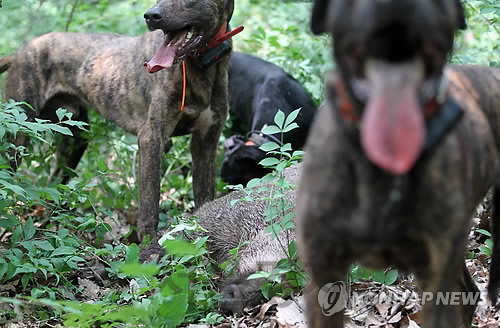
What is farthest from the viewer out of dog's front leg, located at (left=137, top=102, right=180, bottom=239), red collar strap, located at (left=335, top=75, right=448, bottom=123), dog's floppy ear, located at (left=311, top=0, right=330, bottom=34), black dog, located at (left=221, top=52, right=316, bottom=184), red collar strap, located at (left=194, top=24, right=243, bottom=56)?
black dog, located at (left=221, top=52, right=316, bottom=184)

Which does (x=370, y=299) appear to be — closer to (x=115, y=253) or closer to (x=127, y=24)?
(x=115, y=253)

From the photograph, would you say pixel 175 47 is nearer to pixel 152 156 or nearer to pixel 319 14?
pixel 152 156

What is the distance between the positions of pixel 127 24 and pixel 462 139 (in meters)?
8.34

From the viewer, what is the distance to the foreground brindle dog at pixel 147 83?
5.62 m

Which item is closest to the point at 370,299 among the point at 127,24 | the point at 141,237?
the point at 141,237

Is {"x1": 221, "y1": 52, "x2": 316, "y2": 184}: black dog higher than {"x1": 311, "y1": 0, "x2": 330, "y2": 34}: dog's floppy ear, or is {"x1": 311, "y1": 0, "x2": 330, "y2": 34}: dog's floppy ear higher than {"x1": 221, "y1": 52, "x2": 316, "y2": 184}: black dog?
{"x1": 311, "y1": 0, "x2": 330, "y2": 34}: dog's floppy ear

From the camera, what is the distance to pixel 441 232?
6.93 feet

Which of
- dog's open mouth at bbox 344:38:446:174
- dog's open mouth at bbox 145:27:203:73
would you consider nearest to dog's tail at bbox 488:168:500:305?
dog's open mouth at bbox 344:38:446:174

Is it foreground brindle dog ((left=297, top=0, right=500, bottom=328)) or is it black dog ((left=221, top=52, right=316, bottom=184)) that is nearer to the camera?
foreground brindle dog ((left=297, top=0, right=500, bottom=328))

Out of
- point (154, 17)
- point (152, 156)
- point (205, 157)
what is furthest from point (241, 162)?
point (154, 17)

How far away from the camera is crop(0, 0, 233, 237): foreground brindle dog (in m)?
5.62

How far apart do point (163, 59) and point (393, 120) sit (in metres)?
3.77

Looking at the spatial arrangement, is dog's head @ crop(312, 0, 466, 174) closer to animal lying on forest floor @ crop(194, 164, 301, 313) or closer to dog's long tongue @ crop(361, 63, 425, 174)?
dog's long tongue @ crop(361, 63, 425, 174)

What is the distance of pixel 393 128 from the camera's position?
1.92m
